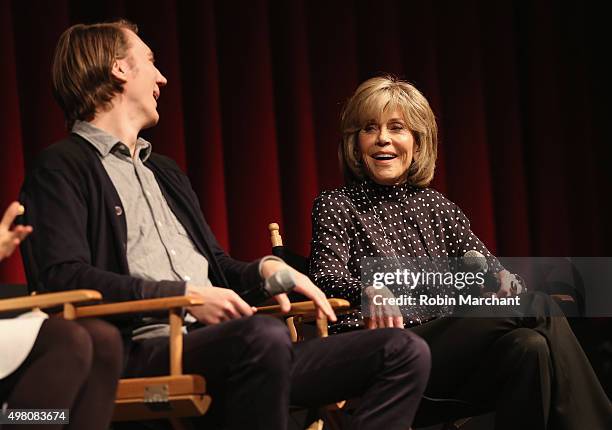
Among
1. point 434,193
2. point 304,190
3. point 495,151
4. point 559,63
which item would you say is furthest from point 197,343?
point 559,63

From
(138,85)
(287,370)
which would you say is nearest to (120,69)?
(138,85)

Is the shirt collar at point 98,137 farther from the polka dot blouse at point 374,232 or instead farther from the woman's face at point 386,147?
the woman's face at point 386,147

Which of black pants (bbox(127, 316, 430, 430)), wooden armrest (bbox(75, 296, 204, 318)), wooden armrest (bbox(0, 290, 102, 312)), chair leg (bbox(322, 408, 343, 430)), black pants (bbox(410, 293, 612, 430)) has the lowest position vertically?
chair leg (bbox(322, 408, 343, 430))

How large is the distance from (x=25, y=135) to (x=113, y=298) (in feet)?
4.16

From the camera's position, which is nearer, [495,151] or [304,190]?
[304,190]

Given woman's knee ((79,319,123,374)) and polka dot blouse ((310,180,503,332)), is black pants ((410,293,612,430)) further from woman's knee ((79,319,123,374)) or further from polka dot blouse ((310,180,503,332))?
woman's knee ((79,319,123,374))

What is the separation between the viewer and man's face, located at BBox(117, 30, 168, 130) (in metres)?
2.55

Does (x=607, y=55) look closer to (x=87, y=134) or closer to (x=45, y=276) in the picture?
(x=87, y=134)

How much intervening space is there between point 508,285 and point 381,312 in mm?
410

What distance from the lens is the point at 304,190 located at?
12.3 feet

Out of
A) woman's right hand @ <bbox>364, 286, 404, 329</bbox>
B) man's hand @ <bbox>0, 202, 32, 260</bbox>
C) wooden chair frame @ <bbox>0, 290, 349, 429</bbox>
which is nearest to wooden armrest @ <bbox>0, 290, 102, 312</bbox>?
wooden chair frame @ <bbox>0, 290, 349, 429</bbox>

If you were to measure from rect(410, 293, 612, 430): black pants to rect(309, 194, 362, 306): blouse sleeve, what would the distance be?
0.22 metres

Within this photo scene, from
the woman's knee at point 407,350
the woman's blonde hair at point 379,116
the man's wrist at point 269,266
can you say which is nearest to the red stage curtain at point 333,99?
the woman's blonde hair at point 379,116

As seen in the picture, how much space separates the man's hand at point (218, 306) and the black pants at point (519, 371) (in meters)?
0.67
